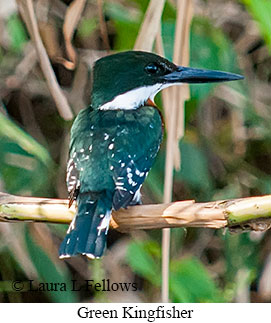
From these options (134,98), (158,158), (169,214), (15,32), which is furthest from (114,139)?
(15,32)

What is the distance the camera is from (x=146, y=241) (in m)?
2.12

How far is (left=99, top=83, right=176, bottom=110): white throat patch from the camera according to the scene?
1752 millimetres

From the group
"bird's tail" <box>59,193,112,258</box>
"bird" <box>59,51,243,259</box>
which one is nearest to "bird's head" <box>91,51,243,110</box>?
"bird" <box>59,51,243,259</box>

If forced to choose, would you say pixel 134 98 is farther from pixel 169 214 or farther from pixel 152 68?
pixel 169 214

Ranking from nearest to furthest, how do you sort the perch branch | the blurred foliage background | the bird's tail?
the perch branch → the bird's tail → the blurred foliage background

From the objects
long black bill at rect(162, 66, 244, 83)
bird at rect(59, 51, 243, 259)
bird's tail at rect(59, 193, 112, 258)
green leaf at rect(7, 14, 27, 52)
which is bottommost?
bird's tail at rect(59, 193, 112, 258)

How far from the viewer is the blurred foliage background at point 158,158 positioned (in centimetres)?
199

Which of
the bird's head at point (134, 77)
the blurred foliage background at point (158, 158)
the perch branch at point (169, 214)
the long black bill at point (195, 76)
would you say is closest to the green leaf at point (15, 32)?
the blurred foliage background at point (158, 158)

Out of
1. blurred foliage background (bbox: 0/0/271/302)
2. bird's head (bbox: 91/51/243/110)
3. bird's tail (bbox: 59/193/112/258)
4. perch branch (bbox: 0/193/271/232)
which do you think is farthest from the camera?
blurred foliage background (bbox: 0/0/271/302)

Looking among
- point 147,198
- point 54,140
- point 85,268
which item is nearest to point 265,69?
point 147,198

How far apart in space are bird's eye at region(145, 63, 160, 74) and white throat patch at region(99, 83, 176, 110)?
38 millimetres

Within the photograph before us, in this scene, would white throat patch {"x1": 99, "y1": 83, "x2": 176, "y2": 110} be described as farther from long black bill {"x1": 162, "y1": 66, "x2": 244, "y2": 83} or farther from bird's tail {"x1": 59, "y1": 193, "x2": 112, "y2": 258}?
bird's tail {"x1": 59, "y1": 193, "x2": 112, "y2": 258}

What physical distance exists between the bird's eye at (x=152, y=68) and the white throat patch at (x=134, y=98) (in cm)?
4
